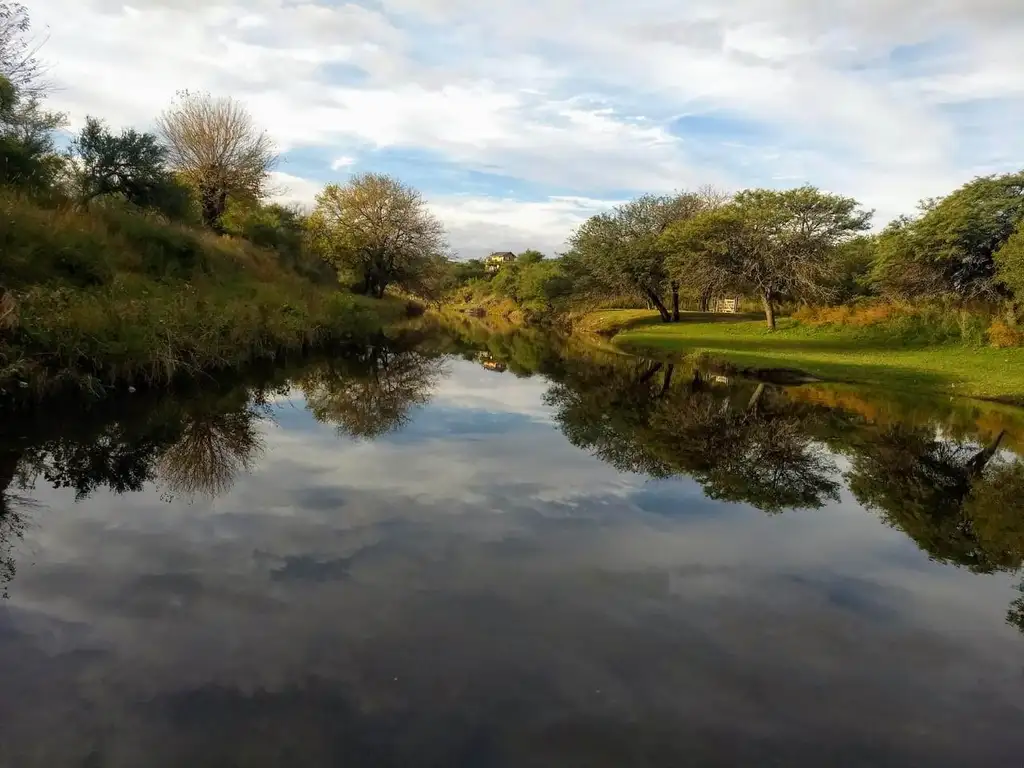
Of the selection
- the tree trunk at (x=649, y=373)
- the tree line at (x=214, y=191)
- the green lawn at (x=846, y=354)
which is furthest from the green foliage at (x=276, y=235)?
the tree trunk at (x=649, y=373)

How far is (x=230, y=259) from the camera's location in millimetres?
31938

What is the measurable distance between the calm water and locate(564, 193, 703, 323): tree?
41.9 meters

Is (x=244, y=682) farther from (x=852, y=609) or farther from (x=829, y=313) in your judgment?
(x=829, y=313)

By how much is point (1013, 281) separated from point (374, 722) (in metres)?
34.5

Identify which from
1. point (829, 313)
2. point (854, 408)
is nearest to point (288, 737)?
point (854, 408)

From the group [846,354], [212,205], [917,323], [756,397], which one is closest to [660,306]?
[917,323]

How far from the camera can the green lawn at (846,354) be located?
24.7 meters

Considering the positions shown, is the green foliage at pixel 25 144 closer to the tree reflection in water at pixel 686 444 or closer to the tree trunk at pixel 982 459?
the tree reflection in water at pixel 686 444

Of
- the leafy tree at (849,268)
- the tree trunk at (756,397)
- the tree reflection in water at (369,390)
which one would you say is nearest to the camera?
the tree reflection in water at (369,390)

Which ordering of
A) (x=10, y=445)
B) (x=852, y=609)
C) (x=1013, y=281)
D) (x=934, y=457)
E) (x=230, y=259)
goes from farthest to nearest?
(x=230, y=259), (x=1013, y=281), (x=934, y=457), (x=10, y=445), (x=852, y=609)

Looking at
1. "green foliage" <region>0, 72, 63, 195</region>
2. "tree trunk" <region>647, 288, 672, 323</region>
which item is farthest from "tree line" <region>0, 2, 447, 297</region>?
"tree trunk" <region>647, 288, 672, 323</region>

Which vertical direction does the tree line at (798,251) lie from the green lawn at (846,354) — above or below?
above

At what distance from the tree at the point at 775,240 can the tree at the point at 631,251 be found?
21.1 feet

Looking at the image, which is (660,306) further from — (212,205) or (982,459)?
(982,459)
